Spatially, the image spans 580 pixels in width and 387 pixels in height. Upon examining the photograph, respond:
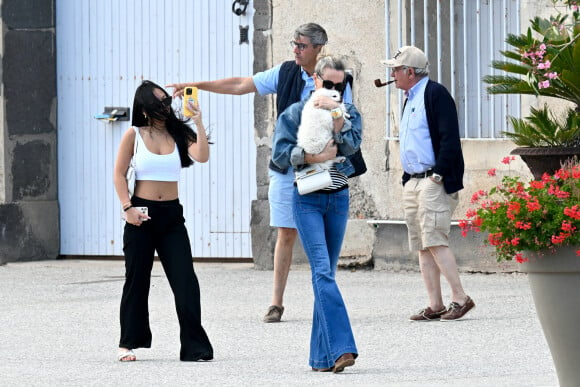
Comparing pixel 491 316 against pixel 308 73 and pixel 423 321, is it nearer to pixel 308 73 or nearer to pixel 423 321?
pixel 423 321

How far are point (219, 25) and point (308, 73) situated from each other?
416cm

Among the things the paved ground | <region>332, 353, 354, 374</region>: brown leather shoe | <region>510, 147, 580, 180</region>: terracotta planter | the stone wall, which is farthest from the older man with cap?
the stone wall

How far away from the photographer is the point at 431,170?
9.36 meters

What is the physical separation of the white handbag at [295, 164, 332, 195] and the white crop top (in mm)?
951

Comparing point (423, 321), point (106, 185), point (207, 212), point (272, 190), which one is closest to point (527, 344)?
point (423, 321)

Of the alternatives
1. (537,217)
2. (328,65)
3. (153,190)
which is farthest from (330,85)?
(537,217)

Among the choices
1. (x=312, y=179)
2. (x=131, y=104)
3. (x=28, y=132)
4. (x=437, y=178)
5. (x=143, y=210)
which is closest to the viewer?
(x=312, y=179)

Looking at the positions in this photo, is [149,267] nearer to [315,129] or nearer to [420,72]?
[315,129]

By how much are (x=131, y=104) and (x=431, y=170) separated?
489cm

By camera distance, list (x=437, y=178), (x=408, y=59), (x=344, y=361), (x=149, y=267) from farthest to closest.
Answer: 1. (x=408, y=59)
2. (x=437, y=178)
3. (x=149, y=267)
4. (x=344, y=361)

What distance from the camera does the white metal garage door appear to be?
13.2 meters

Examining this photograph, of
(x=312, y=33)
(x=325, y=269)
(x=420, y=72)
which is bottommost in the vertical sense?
(x=325, y=269)

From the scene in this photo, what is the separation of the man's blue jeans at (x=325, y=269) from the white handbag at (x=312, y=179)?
2.8 inches

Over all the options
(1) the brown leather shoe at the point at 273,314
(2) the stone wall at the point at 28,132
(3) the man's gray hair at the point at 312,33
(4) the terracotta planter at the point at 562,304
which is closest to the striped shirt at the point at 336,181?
(4) the terracotta planter at the point at 562,304
